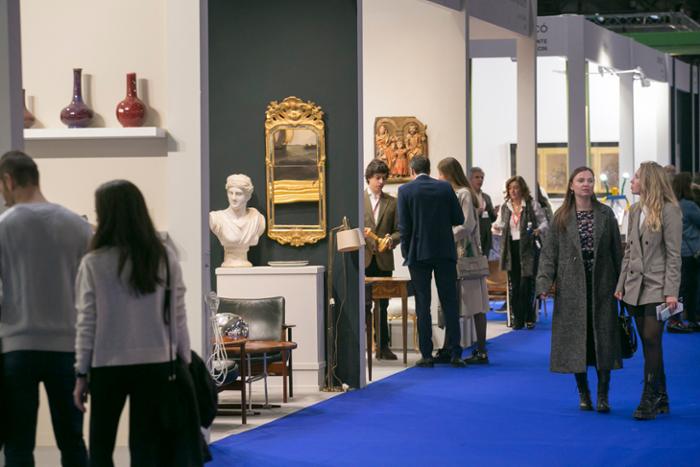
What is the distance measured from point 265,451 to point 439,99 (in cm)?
648

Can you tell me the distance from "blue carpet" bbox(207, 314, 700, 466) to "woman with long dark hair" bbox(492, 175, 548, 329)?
10.9 feet

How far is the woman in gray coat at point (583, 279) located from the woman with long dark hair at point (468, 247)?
2.97 m

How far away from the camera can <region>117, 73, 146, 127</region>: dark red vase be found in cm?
696

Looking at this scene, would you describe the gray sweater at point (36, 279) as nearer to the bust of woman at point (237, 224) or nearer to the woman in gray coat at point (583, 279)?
the woman in gray coat at point (583, 279)

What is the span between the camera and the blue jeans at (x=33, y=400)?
15.9ft

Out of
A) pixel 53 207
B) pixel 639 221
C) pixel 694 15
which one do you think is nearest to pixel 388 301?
pixel 639 221

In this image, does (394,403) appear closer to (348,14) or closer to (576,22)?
(348,14)

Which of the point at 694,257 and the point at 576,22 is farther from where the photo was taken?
the point at 576,22

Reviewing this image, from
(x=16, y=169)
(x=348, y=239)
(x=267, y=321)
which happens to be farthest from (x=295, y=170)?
(x=16, y=169)

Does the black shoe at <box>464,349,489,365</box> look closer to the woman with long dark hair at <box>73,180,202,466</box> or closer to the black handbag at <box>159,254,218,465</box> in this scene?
the black handbag at <box>159,254,218,465</box>

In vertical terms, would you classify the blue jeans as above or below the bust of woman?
below

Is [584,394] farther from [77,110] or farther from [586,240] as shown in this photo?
[77,110]

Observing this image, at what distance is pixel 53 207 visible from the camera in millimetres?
4914

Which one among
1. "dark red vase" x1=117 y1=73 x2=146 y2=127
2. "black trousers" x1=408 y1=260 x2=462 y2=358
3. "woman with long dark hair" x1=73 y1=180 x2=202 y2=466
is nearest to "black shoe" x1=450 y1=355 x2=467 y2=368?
"black trousers" x1=408 y1=260 x2=462 y2=358
